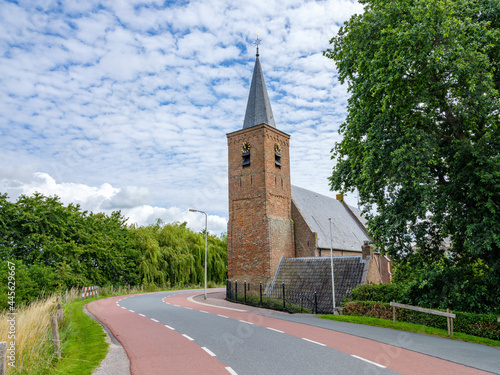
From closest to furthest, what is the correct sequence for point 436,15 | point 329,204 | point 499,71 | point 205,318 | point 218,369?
1. point 218,369
2. point 436,15
3. point 499,71
4. point 205,318
5. point 329,204

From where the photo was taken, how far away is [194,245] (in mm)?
41688

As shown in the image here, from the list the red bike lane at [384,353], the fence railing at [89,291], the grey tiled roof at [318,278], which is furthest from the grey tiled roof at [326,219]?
the red bike lane at [384,353]

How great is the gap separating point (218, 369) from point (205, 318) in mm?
8406

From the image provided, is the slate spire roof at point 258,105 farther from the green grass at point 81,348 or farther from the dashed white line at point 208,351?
the dashed white line at point 208,351

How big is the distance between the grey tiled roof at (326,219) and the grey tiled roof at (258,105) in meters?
7.76

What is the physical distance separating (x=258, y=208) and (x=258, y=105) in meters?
9.19

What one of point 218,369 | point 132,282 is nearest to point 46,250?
point 132,282

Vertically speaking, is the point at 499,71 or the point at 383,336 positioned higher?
the point at 499,71

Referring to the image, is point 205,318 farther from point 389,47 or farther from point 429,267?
point 389,47

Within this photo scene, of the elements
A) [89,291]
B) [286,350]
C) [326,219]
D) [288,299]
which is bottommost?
[288,299]

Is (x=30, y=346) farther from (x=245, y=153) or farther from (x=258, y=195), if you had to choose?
(x=245, y=153)

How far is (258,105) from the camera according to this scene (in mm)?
31250

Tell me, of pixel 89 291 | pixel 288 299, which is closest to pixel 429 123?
pixel 288 299

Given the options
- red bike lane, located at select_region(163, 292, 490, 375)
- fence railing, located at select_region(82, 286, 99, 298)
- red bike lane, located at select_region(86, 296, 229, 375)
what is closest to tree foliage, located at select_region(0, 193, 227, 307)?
fence railing, located at select_region(82, 286, 99, 298)
